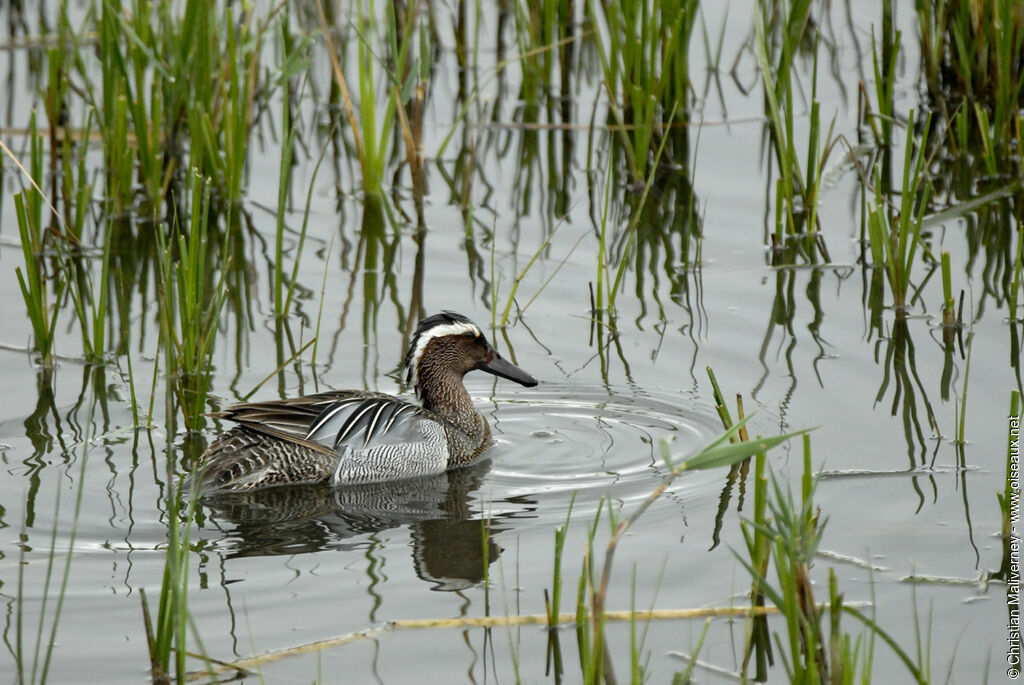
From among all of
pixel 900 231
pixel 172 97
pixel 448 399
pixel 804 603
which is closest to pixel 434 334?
pixel 448 399

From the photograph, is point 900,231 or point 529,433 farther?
point 900,231

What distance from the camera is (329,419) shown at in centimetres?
650

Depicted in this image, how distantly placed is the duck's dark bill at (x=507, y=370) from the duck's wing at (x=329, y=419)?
59cm

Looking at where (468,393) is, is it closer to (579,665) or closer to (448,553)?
(448,553)

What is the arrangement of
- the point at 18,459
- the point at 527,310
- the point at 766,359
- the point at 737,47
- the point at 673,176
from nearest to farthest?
the point at 18,459 < the point at 766,359 < the point at 527,310 < the point at 673,176 < the point at 737,47

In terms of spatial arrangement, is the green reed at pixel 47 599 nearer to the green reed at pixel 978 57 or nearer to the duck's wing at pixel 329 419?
the duck's wing at pixel 329 419

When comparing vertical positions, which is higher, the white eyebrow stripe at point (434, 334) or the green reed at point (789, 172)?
the green reed at point (789, 172)

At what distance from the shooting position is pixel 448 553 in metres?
5.71

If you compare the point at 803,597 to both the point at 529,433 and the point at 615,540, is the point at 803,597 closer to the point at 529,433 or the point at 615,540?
the point at 615,540

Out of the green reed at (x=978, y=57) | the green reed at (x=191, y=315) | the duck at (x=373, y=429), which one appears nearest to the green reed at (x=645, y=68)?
the green reed at (x=978, y=57)

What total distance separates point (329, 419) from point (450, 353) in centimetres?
89

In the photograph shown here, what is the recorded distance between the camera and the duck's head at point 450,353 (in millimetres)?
7020

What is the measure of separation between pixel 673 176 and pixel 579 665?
5.55 meters

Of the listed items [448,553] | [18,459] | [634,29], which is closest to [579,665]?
[448,553]
